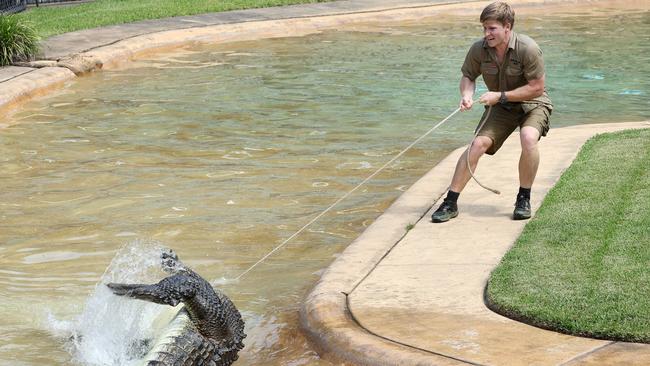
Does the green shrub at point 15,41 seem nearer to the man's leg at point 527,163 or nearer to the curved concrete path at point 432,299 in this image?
the curved concrete path at point 432,299

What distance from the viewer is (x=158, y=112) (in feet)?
44.8

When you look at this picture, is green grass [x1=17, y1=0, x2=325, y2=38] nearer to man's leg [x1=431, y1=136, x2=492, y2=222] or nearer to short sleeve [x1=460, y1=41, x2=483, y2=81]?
short sleeve [x1=460, y1=41, x2=483, y2=81]

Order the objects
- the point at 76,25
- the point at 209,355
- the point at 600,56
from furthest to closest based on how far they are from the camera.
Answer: the point at 76,25 → the point at 600,56 → the point at 209,355

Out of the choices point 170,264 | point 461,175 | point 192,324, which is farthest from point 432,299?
point 461,175

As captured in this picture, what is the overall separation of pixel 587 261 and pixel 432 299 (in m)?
1.03

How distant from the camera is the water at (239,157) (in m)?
7.32

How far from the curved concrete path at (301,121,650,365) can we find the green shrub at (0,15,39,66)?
8.89 metres

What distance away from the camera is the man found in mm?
7477

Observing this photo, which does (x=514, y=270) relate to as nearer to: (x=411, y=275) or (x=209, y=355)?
(x=411, y=275)

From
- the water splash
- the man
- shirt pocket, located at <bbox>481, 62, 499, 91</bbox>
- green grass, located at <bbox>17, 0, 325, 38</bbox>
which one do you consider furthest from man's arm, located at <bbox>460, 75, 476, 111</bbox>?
green grass, located at <bbox>17, 0, 325, 38</bbox>

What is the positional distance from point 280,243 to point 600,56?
36.0 feet

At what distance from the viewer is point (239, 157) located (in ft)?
36.7

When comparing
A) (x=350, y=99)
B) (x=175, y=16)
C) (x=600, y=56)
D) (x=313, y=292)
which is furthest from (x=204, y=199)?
(x=175, y=16)

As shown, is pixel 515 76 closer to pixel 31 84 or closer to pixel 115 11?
pixel 31 84
